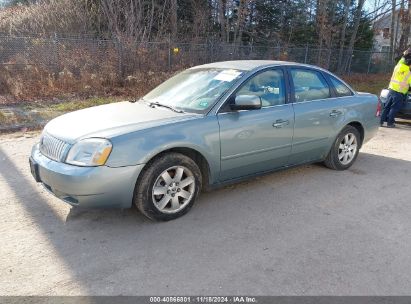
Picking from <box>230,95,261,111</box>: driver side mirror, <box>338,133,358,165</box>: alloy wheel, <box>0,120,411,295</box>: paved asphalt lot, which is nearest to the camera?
<box>0,120,411,295</box>: paved asphalt lot

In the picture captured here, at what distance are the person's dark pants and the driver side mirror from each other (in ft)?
19.0

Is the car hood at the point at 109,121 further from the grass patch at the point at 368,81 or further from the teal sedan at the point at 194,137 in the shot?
the grass patch at the point at 368,81

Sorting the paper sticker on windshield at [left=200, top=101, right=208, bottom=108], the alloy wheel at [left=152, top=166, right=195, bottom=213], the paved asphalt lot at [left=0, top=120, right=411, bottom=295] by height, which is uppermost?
the paper sticker on windshield at [left=200, top=101, right=208, bottom=108]

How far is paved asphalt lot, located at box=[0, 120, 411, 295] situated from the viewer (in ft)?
9.23

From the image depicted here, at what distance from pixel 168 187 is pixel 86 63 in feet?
31.9

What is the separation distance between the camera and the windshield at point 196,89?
4105mm

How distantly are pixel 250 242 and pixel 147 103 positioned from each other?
2.14 meters

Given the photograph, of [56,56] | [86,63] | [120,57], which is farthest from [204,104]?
[56,56]

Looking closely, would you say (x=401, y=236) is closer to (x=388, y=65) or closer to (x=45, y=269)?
(x=45, y=269)

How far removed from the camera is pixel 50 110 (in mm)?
9312

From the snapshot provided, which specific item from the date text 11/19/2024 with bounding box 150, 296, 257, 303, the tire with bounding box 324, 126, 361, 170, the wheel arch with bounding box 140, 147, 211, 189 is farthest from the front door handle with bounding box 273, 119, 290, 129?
the date text 11/19/2024 with bounding box 150, 296, 257, 303

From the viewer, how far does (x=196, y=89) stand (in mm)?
4359

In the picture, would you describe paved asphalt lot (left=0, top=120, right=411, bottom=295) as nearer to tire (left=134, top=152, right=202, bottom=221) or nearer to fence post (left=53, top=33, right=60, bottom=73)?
tire (left=134, top=152, right=202, bottom=221)

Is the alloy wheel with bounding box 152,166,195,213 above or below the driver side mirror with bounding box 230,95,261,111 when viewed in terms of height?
below
